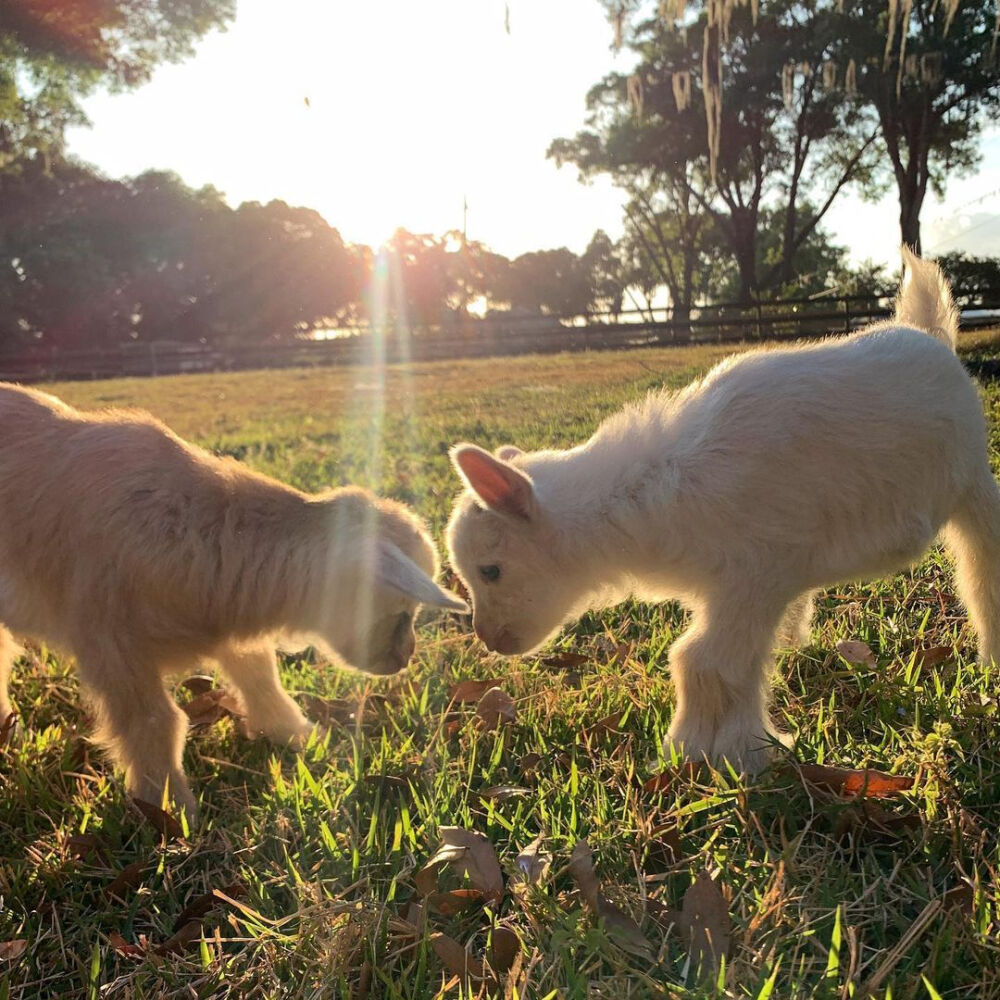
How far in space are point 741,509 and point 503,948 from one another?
1513 mm

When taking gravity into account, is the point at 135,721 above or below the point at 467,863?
above

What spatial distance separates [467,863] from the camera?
83.0 inches

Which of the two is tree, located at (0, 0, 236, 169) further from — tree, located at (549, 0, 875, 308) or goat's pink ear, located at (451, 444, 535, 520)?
goat's pink ear, located at (451, 444, 535, 520)

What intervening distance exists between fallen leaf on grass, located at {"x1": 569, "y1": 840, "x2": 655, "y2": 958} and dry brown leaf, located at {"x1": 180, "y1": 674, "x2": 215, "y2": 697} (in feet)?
7.86

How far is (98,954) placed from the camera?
6.33 ft

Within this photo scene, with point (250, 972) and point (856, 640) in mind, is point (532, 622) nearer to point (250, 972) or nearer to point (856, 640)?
point (856, 640)

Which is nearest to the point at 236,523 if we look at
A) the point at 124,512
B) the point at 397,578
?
the point at 124,512

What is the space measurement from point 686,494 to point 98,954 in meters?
2.07

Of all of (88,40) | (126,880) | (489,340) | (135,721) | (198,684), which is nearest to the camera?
(126,880)

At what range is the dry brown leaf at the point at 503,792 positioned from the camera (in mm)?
2445

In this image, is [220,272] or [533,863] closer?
[533,863]

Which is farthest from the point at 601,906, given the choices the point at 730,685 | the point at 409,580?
the point at 409,580

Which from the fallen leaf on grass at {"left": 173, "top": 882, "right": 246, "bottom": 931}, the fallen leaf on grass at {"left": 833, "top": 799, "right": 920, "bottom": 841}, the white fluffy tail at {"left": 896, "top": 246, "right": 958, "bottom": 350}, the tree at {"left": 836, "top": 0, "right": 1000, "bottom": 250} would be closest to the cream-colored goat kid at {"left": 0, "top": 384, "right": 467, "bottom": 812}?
the fallen leaf on grass at {"left": 173, "top": 882, "right": 246, "bottom": 931}

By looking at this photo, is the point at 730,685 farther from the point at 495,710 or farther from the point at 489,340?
the point at 489,340
